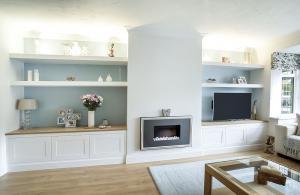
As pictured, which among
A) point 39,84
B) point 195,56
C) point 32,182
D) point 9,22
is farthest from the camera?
point 195,56

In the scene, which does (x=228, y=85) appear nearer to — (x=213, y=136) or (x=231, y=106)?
(x=231, y=106)

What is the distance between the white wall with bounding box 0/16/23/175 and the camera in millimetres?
2945

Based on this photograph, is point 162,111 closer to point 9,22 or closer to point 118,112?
point 118,112

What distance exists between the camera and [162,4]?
2.53m

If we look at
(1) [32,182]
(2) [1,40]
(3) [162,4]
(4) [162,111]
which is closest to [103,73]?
(4) [162,111]

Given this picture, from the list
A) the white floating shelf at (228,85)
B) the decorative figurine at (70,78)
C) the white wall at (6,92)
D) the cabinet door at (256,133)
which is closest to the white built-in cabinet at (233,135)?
the cabinet door at (256,133)

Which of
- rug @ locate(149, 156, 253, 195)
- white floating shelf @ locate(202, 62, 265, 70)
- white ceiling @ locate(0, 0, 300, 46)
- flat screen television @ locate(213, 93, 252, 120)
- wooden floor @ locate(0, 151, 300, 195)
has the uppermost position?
white ceiling @ locate(0, 0, 300, 46)

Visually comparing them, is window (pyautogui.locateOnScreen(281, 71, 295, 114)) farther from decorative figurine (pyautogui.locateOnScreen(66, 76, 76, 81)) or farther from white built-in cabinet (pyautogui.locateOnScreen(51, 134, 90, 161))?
decorative figurine (pyautogui.locateOnScreen(66, 76, 76, 81))

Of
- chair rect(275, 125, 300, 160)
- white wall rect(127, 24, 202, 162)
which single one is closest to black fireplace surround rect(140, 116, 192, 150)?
white wall rect(127, 24, 202, 162)

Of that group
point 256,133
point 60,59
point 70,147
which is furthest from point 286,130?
point 60,59

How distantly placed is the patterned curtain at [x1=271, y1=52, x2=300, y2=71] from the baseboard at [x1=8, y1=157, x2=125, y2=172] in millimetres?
4173

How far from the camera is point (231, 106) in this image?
4.48 metres

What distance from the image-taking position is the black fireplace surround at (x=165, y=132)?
3619 millimetres

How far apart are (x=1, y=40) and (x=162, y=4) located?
261 cm
